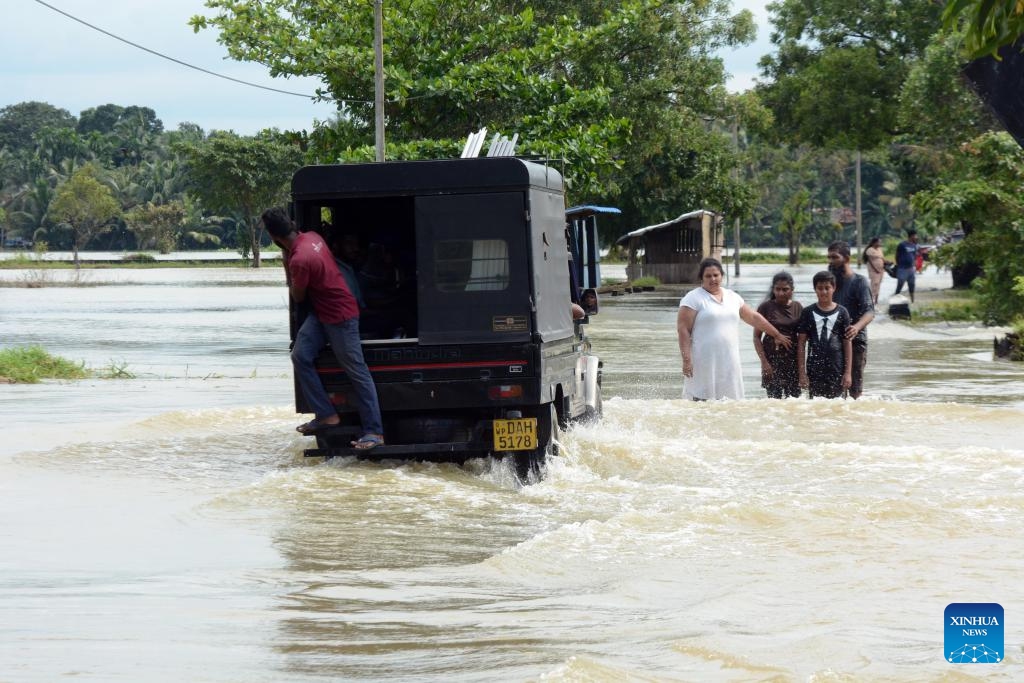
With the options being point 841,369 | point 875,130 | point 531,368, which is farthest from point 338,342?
point 875,130

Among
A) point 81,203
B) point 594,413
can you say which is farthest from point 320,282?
point 81,203

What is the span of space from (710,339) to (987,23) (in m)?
9.13

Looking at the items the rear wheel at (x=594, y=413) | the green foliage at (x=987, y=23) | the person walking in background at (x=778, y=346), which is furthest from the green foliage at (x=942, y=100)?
the green foliage at (x=987, y=23)

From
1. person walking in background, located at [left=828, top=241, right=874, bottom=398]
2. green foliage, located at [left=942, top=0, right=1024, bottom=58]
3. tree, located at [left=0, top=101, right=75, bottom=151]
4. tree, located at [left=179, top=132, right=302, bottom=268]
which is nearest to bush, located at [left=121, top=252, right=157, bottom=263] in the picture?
tree, located at [left=179, top=132, right=302, bottom=268]

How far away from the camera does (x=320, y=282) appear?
34.7ft

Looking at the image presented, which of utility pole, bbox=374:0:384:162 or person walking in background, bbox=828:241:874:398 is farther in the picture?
utility pole, bbox=374:0:384:162

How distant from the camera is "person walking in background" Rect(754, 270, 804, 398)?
1348 centimetres

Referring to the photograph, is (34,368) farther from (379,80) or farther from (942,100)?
(942,100)

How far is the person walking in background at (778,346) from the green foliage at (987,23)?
9.41 m

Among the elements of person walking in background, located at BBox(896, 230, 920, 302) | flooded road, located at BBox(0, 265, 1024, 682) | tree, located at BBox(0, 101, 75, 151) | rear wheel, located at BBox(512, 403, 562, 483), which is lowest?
flooded road, located at BBox(0, 265, 1024, 682)

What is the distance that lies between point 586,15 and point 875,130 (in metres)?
8.89

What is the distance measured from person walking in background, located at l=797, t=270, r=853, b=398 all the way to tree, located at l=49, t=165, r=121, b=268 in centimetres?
10069

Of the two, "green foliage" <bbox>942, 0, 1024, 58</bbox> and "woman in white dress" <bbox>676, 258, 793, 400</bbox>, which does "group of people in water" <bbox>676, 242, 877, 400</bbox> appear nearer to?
"woman in white dress" <bbox>676, 258, 793, 400</bbox>

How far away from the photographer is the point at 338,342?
1048 cm
